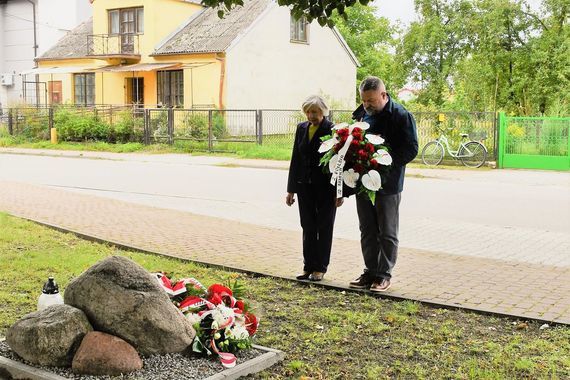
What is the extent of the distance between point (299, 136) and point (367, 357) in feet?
8.80

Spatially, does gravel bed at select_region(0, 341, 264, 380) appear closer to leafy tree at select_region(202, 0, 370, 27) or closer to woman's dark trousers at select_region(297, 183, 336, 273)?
woman's dark trousers at select_region(297, 183, 336, 273)

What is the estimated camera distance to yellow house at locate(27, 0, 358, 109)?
34188mm

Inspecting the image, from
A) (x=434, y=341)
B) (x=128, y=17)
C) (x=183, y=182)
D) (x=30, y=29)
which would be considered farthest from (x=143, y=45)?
(x=434, y=341)

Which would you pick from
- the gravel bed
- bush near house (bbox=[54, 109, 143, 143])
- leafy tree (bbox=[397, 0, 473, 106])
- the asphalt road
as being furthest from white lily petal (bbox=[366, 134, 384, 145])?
leafy tree (bbox=[397, 0, 473, 106])

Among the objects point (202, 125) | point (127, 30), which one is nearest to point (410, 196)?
point (202, 125)

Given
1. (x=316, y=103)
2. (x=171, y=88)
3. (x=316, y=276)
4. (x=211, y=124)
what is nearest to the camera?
(x=316, y=103)

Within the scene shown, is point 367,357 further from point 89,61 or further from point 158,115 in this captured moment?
point 89,61

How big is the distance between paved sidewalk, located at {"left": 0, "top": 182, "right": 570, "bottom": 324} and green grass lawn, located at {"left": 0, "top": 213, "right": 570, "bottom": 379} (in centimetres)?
36

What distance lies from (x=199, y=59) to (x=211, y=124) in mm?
6680

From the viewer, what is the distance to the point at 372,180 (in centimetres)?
659

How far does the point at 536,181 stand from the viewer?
19.1 m

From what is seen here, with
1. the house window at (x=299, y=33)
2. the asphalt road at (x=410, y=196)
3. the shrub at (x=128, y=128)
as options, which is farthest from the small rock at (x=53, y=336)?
the house window at (x=299, y=33)

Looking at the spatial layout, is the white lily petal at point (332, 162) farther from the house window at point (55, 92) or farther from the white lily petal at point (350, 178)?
the house window at point (55, 92)

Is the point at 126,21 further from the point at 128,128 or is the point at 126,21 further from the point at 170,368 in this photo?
the point at 170,368
